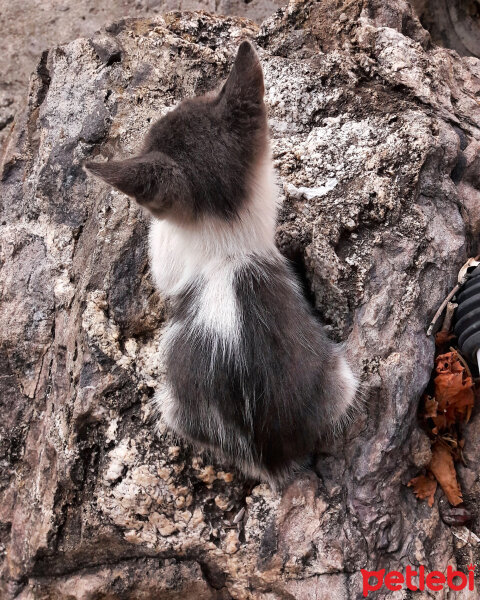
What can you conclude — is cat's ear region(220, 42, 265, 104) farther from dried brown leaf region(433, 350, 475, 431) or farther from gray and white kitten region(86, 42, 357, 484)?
dried brown leaf region(433, 350, 475, 431)

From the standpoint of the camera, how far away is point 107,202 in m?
2.75

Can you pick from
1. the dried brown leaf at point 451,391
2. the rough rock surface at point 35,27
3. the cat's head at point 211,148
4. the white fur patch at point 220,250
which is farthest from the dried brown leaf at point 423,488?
the rough rock surface at point 35,27

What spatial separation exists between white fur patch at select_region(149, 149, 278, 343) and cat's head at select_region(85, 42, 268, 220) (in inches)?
3.2

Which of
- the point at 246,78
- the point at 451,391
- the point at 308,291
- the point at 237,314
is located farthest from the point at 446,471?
the point at 246,78

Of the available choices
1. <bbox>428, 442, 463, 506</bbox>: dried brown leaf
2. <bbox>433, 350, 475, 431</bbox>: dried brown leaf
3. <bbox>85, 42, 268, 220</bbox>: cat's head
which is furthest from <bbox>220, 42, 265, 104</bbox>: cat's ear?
<bbox>428, 442, 463, 506</bbox>: dried brown leaf

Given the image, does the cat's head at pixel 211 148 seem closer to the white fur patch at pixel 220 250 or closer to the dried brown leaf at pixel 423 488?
the white fur patch at pixel 220 250

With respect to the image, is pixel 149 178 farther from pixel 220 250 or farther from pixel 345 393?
pixel 345 393

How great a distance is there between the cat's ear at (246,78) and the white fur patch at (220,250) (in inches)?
10.6

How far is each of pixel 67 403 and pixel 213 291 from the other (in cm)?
77

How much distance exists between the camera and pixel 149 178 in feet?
6.46

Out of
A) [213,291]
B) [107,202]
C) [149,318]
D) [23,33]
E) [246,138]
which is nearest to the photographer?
[246,138]

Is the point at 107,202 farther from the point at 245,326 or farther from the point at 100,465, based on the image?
the point at 100,465

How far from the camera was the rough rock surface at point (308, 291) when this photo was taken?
90.4 inches

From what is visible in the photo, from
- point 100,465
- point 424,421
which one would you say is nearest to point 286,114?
point 424,421
